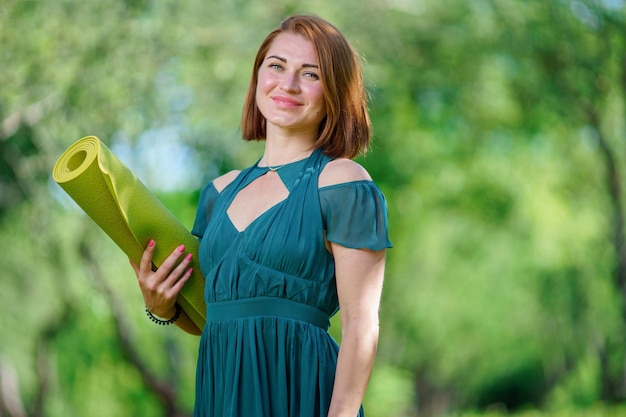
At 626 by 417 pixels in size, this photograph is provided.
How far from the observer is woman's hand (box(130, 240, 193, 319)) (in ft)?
8.21

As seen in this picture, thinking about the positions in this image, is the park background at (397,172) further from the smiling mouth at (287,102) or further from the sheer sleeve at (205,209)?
the smiling mouth at (287,102)

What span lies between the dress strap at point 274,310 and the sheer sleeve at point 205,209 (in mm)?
375

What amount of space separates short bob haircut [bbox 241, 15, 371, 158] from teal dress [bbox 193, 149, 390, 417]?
0.37ft

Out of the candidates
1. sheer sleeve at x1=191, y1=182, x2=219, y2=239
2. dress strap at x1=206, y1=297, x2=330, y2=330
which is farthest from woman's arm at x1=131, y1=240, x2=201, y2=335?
dress strap at x1=206, y1=297, x2=330, y2=330

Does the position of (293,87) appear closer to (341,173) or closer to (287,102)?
(287,102)

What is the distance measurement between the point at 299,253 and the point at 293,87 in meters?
0.40

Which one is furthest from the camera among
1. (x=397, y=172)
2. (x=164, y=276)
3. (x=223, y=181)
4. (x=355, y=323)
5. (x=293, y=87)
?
(x=397, y=172)

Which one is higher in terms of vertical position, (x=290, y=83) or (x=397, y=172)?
(x=290, y=83)

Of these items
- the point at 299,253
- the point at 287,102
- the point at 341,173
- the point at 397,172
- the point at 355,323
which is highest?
the point at 287,102

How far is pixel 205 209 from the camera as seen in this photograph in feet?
8.69

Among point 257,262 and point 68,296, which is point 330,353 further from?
point 68,296

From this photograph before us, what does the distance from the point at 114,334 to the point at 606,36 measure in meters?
7.13

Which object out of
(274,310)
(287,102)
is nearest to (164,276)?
(274,310)

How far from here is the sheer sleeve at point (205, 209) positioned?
2.63m
